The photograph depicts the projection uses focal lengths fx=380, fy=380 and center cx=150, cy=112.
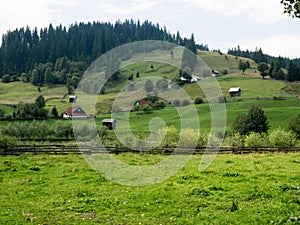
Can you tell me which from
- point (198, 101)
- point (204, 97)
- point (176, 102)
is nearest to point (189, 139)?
point (176, 102)

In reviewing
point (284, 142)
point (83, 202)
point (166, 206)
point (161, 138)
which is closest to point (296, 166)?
point (166, 206)

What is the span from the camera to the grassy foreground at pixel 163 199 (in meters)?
14.5

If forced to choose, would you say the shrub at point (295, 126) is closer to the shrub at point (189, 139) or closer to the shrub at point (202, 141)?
the shrub at point (202, 141)

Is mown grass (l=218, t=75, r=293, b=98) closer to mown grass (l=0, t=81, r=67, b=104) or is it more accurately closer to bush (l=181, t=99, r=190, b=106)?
bush (l=181, t=99, r=190, b=106)

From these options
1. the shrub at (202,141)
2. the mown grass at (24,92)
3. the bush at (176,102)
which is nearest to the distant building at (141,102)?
the bush at (176,102)

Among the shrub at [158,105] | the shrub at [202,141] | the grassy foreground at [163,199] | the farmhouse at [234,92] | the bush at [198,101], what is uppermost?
the farmhouse at [234,92]

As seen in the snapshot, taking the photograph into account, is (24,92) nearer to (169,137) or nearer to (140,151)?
(169,137)

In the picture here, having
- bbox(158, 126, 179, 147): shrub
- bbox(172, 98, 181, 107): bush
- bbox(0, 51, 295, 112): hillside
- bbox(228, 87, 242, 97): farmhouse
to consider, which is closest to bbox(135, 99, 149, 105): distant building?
bbox(172, 98, 181, 107): bush

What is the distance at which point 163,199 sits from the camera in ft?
57.0

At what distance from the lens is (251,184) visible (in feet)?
64.5

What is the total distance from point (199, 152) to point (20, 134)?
46.6 metres

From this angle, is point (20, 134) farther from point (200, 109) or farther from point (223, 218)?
point (223, 218)

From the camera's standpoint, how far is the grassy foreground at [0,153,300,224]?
1454 centimetres

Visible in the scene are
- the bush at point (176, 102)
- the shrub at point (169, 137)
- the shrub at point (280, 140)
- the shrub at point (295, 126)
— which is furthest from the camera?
the bush at point (176, 102)
